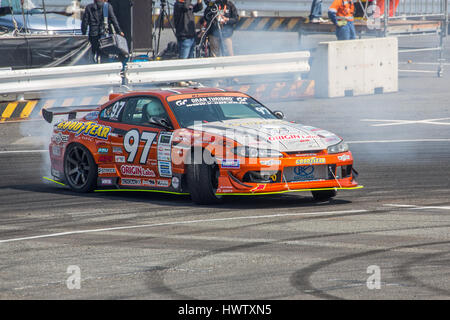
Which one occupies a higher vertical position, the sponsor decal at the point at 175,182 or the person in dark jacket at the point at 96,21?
the person in dark jacket at the point at 96,21

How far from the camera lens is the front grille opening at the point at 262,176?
952 cm

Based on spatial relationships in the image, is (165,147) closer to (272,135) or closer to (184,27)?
(272,135)

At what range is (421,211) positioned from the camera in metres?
9.22

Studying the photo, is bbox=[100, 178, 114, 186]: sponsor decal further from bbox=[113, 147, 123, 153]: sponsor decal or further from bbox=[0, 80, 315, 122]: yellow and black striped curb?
bbox=[0, 80, 315, 122]: yellow and black striped curb

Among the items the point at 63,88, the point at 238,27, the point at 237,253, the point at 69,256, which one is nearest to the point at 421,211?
the point at 237,253

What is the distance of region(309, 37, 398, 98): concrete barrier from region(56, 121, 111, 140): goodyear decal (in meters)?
9.51

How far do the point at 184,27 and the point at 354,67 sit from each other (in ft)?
12.6

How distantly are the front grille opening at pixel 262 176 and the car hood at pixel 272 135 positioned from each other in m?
0.26

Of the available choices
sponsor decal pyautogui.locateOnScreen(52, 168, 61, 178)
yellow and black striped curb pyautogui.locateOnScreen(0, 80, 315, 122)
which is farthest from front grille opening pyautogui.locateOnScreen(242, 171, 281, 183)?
yellow and black striped curb pyautogui.locateOnScreen(0, 80, 315, 122)

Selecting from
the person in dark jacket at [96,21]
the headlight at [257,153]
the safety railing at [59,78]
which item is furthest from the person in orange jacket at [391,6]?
the headlight at [257,153]

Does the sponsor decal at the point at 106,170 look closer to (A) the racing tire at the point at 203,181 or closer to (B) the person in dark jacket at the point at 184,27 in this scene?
(A) the racing tire at the point at 203,181

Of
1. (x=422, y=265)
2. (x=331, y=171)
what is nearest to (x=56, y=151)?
(x=331, y=171)

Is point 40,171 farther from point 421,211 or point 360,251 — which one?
point 360,251

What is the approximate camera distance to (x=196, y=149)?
9.80m
